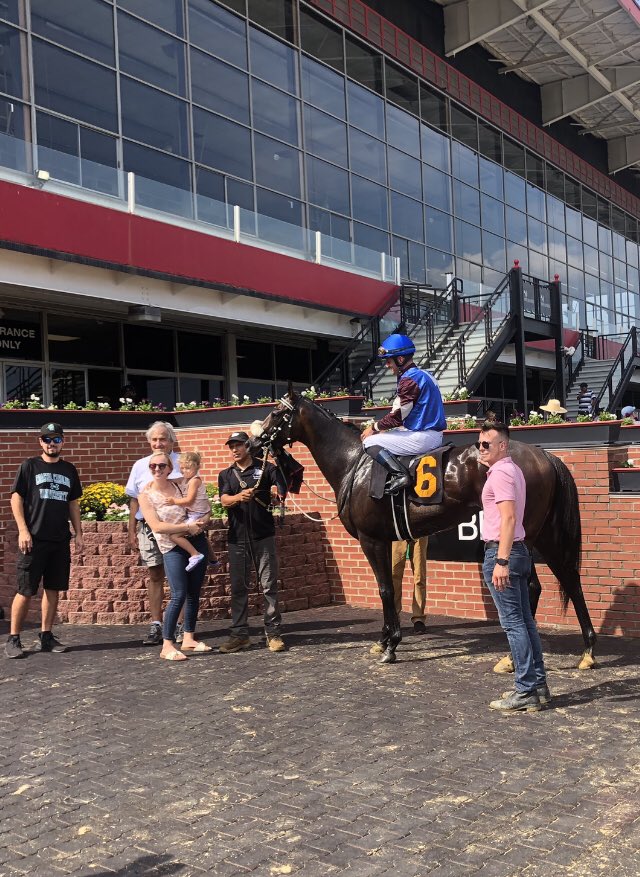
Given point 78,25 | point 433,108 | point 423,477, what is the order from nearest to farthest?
point 423,477 → point 78,25 → point 433,108

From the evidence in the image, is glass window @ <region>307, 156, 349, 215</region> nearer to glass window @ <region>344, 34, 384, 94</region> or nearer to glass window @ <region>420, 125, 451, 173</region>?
glass window @ <region>344, 34, 384, 94</region>

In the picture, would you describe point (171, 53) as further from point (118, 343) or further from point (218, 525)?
point (218, 525)

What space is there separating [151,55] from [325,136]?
5933mm

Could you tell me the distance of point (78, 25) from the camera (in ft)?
54.0

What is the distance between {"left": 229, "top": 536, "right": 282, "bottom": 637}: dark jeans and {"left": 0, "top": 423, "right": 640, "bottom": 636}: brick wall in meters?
1.41

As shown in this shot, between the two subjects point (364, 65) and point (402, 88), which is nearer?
point (364, 65)

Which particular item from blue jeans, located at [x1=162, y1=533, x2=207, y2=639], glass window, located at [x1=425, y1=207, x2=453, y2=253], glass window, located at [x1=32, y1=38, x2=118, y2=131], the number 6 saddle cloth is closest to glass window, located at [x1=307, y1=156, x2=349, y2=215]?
glass window, located at [x1=425, y1=207, x2=453, y2=253]

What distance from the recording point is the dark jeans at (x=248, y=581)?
7301 mm

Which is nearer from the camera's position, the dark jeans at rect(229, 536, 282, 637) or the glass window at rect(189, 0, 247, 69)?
the dark jeans at rect(229, 536, 282, 637)

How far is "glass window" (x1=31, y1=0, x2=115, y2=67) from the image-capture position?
15.9m

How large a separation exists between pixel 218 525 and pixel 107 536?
3.86ft

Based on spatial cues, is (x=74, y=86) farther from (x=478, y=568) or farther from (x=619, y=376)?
(x=619, y=376)

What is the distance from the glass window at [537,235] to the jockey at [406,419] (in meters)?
27.5

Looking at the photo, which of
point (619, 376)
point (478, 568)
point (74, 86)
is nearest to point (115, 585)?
point (478, 568)
